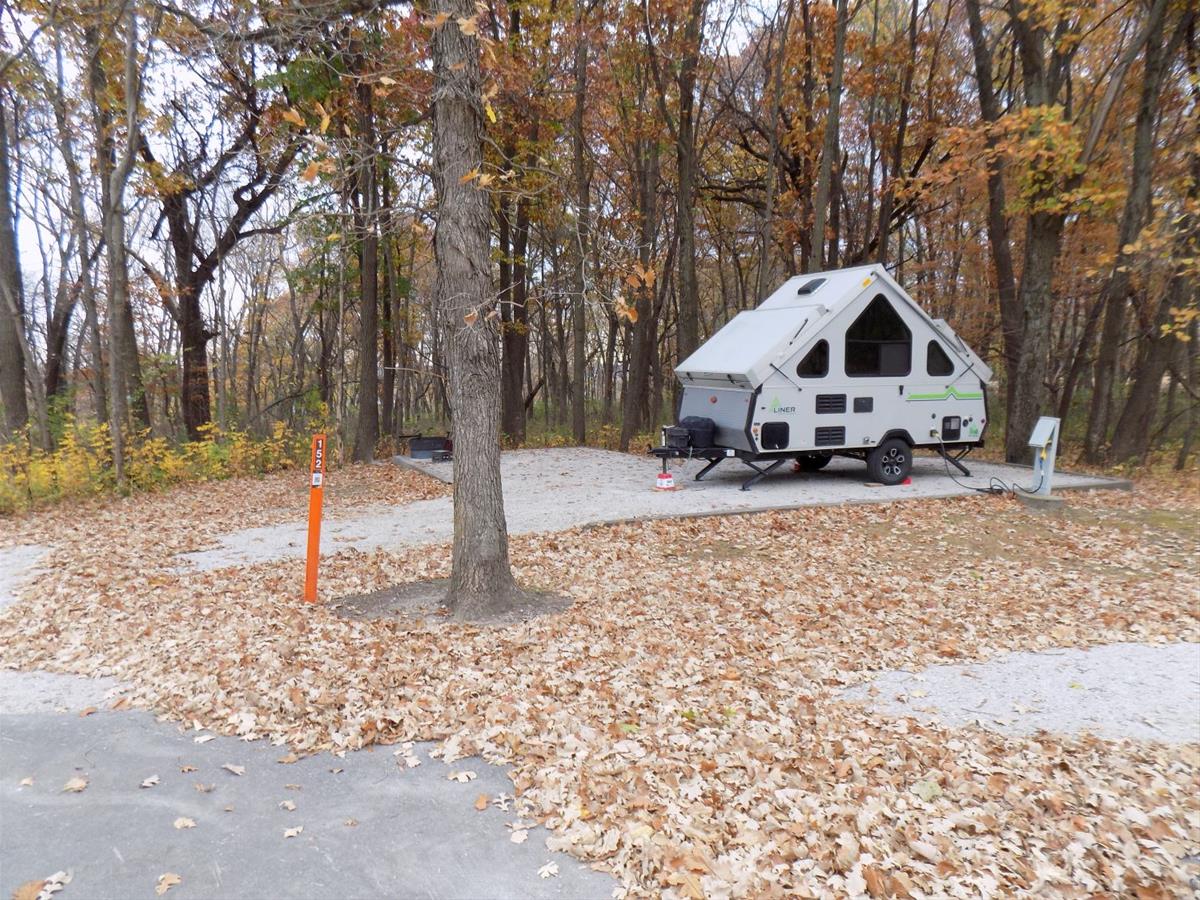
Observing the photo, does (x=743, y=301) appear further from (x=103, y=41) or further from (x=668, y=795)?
(x=668, y=795)

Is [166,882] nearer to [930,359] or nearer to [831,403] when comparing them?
[831,403]

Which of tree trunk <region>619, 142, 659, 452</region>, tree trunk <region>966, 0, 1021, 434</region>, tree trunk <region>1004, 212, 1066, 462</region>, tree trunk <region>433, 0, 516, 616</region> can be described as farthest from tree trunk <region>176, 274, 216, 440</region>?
tree trunk <region>1004, 212, 1066, 462</region>

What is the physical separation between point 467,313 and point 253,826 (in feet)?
11.7

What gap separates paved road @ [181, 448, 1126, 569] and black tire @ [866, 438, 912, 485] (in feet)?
0.73

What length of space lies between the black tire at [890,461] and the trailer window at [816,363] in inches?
64.3

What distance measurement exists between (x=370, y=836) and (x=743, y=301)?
1080 inches

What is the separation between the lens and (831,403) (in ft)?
36.9

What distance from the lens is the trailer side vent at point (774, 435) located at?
11.0 metres

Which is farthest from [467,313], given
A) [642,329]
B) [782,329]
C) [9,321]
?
[642,329]

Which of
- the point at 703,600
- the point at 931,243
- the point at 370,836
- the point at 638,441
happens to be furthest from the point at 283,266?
the point at 370,836

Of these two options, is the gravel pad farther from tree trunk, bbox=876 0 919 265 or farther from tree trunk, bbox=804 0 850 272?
tree trunk, bbox=876 0 919 265

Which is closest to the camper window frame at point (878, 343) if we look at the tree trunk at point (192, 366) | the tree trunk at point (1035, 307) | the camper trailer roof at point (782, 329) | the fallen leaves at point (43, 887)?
the camper trailer roof at point (782, 329)

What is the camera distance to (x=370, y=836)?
331 centimetres

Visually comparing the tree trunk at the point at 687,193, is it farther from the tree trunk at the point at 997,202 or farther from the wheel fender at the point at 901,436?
the wheel fender at the point at 901,436
